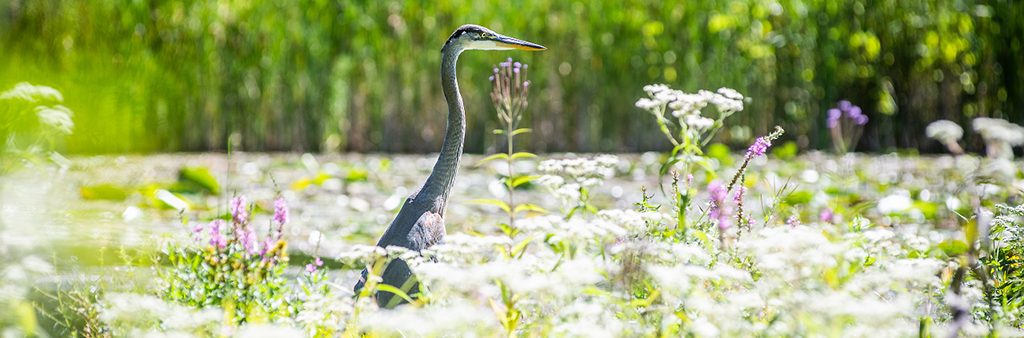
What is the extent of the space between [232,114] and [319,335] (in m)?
5.58

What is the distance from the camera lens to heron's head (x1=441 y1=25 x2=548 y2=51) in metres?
2.23

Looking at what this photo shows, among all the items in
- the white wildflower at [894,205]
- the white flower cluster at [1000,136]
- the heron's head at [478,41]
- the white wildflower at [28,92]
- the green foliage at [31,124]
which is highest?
the heron's head at [478,41]

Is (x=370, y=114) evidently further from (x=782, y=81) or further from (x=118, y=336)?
(x=118, y=336)

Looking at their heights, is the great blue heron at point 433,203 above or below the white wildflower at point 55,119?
below

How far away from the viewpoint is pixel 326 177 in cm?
459

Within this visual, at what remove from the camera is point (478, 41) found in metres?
2.28

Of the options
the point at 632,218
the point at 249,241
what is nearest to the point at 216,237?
the point at 249,241

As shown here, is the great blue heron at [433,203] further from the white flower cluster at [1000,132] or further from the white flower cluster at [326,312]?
the white flower cluster at [1000,132]

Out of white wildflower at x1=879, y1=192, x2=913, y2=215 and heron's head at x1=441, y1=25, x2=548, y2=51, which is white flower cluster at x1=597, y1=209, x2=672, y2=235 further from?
white wildflower at x1=879, y1=192, x2=913, y2=215

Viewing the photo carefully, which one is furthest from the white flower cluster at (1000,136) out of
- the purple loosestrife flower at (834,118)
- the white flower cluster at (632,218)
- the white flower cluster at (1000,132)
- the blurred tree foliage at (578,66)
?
the blurred tree foliage at (578,66)

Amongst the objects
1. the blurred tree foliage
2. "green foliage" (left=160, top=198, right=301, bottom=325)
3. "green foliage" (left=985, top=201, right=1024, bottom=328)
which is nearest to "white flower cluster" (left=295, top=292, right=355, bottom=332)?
"green foliage" (left=160, top=198, right=301, bottom=325)

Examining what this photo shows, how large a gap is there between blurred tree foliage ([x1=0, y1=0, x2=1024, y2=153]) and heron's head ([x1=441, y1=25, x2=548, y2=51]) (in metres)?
4.24

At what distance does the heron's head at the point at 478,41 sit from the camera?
2227 mm

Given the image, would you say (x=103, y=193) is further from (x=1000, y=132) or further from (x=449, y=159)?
(x=1000, y=132)
